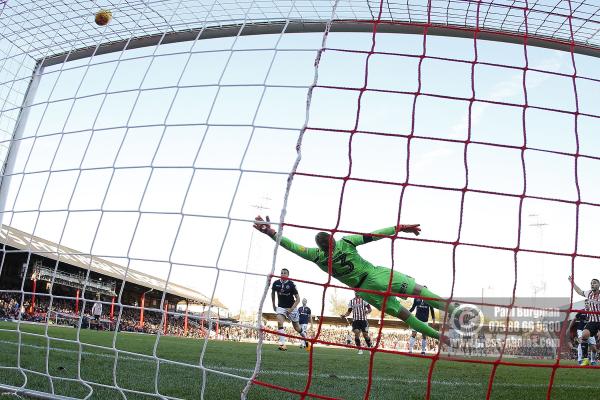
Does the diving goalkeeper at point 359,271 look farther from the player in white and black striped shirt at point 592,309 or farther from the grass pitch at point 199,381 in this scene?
the player in white and black striped shirt at point 592,309

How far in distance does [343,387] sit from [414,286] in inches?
44.6

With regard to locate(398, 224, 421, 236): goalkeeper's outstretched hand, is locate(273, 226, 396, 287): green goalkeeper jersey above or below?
below

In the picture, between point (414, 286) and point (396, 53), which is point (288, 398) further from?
point (396, 53)

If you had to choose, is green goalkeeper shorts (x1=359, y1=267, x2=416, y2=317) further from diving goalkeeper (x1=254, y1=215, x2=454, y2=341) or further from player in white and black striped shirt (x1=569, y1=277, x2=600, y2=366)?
player in white and black striped shirt (x1=569, y1=277, x2=600, y2=366)

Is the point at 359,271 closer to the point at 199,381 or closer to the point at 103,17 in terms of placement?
the point at 199,381

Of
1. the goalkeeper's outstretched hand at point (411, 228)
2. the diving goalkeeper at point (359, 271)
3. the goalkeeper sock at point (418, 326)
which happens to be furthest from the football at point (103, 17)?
the goalkeeper sock at point (418, 326)

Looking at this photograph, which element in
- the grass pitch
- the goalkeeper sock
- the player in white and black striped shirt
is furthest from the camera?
the player in white and black striped shirt

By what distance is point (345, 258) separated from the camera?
521 cm

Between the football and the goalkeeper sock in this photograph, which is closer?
the football

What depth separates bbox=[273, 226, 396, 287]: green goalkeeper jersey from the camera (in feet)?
16.6

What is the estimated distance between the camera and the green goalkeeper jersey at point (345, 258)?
5.05 metres

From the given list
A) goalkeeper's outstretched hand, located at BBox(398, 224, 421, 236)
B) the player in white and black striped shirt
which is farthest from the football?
the player in white and black striped shirt

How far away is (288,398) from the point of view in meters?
4.08

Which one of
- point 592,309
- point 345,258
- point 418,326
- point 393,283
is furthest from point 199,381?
point 592,309
